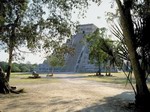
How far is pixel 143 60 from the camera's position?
1350cm

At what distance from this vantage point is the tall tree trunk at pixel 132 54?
12898mm

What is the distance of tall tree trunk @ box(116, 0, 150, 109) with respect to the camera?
1290 cm

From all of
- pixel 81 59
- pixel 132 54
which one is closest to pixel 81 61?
pixel 81 59

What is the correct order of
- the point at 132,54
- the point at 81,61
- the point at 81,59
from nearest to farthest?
the point at 132,54
the point at 81,61
the point at 81,59

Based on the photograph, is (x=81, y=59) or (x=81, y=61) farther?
(x=81, y=59)

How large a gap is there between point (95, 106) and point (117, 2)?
4841 millimetres

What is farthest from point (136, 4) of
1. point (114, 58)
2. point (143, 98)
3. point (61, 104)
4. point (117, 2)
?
point (61, 104)

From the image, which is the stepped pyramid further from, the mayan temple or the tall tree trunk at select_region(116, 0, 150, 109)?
the tall tree trunk at select_region(116, 0, 150, 109)

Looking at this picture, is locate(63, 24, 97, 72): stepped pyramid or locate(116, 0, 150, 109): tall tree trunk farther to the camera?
locate(63, 24, 97, 72): stepped pyramid

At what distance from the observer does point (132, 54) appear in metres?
13.0

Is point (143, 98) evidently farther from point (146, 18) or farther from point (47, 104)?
point (47, 104)

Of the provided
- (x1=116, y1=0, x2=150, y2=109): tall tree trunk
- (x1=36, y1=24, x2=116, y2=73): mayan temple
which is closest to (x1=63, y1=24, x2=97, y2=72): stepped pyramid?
(x1=36, y1=24, x2=116, y2=73): mayan temple

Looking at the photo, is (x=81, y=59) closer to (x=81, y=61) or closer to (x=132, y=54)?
(x=81, y=61)

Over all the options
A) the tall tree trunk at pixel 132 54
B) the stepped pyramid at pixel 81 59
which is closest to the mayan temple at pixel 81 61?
the stepped pyramid at pixel 81 59
